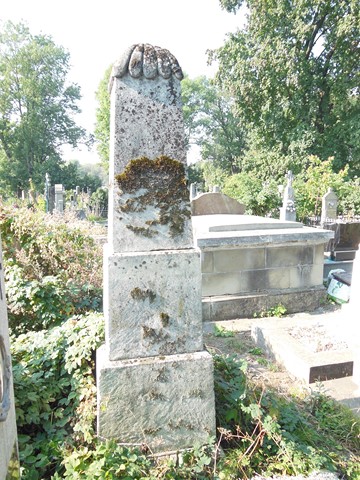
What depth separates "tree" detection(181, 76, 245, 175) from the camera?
42.4 m

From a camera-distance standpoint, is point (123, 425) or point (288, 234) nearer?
point (123, 425)

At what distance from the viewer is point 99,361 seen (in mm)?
2191

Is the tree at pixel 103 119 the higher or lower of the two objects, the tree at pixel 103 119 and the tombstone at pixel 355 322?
the higher

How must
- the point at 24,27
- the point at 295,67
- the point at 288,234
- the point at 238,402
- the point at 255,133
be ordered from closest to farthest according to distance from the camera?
the point at 238,402 → the point at 288,234 → the point at 295,67 → the point at 255,133 → the point at 24,27

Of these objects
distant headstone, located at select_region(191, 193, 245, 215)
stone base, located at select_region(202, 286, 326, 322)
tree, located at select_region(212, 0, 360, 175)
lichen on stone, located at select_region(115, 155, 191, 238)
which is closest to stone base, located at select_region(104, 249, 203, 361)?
lichen on stone, located at select_region(115, 155, 191, 238)

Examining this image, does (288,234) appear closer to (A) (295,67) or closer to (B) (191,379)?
(B) (191,379)

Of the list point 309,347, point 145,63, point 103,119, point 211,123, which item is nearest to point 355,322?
point 309,347

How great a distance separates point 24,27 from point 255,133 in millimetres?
27365

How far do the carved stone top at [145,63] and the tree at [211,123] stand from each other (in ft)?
134

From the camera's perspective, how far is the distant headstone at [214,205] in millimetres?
9570

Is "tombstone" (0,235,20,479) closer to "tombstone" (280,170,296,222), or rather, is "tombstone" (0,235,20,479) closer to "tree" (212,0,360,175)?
"tombstone" (280,170,296,222)

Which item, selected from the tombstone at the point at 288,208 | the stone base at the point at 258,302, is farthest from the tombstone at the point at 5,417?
the tombstone at the point at 288,208

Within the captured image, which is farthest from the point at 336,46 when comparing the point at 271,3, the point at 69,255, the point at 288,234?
the point at 69,255

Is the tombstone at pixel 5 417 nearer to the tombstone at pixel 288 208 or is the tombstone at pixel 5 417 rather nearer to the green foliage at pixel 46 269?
the green foliage at pixel 46 269
